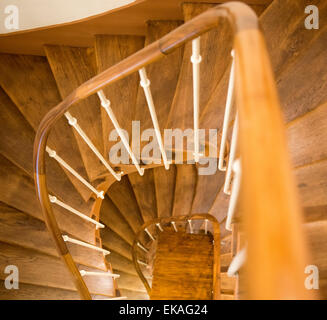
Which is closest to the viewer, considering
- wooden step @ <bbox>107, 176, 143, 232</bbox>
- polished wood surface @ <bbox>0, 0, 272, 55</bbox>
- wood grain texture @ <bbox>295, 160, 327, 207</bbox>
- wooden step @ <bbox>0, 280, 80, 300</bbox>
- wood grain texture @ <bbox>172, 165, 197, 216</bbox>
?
wood grain texture @ <bbox>295, 160, 327, 207</bbox>

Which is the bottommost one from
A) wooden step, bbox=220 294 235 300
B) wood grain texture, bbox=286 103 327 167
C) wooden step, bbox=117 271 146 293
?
wooden step, bbox=117 271 146 293

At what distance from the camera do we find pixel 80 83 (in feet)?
8.73

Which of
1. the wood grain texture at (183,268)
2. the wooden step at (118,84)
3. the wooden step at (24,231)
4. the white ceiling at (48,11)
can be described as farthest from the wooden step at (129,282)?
the white ceiling at (48,11)

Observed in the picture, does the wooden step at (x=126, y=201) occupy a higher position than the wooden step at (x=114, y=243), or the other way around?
the wooden step at (x=126, y=201)

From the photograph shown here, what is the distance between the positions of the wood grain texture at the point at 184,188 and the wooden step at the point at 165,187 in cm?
16

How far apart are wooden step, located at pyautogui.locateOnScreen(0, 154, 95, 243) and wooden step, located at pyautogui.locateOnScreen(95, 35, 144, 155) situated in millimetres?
769

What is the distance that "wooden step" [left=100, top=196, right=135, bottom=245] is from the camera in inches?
167

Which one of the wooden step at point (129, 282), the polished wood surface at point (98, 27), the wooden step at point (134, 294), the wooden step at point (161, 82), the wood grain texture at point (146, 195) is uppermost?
the polished wood surface at point (98, 27)

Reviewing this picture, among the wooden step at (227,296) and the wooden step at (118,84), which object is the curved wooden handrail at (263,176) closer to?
the wooden step at (118,84)

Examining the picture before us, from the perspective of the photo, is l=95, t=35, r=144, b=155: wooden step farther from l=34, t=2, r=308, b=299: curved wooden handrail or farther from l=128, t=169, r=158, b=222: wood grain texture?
l=128, t=169, r=158, b=222: wood grain texture

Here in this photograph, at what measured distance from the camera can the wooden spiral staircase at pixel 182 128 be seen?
2.15 ft

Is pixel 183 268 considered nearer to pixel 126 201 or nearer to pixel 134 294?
pixel 126 201

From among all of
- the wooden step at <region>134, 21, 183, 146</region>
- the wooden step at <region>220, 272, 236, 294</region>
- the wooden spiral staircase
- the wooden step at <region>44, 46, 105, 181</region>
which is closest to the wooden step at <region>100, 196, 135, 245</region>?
the wooden spiral staircase

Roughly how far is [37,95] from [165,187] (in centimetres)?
192
